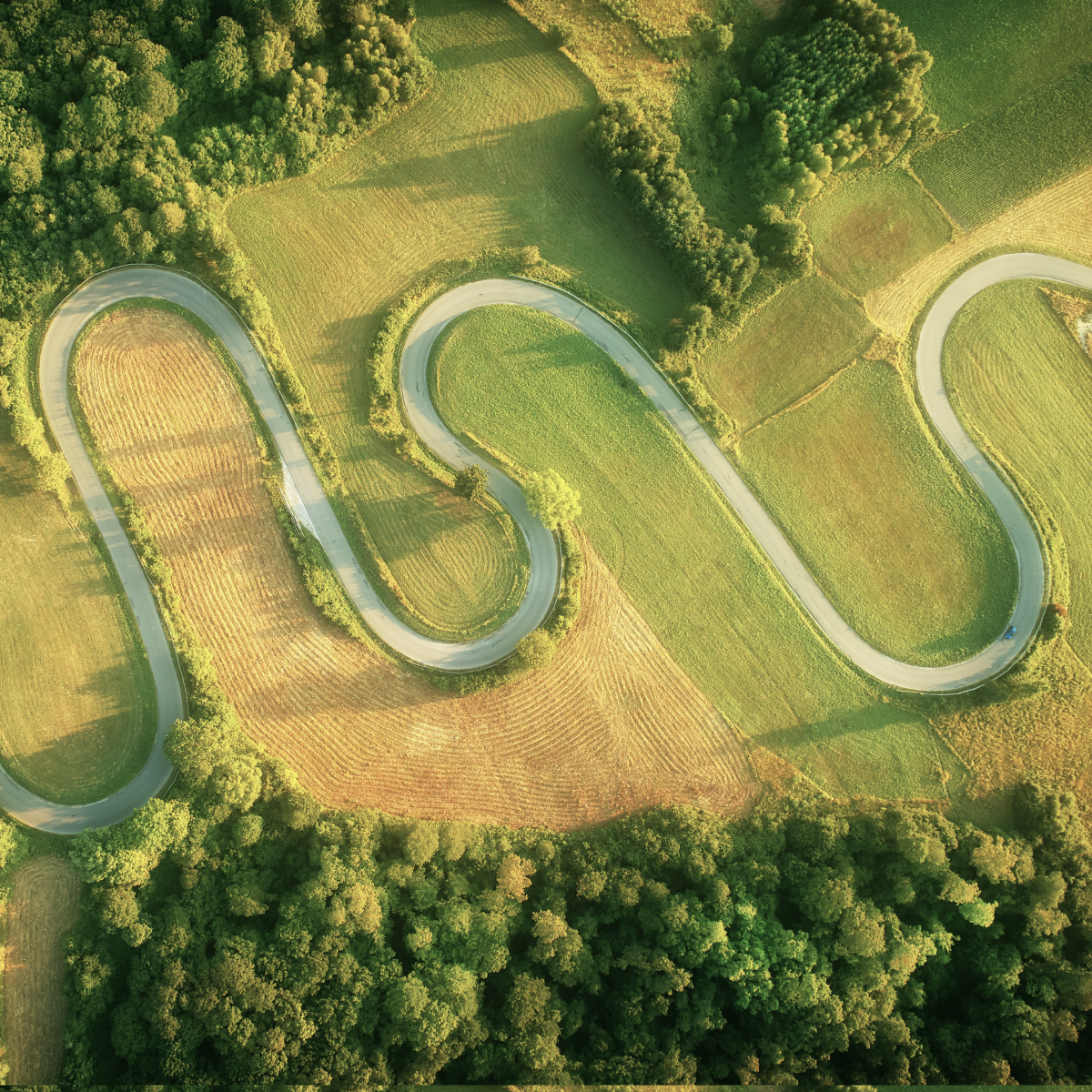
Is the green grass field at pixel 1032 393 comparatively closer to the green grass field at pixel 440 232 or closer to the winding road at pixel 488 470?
the winding road at pixel 488 470

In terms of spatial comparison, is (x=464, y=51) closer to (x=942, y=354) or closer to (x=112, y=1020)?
(x=942, y=354)

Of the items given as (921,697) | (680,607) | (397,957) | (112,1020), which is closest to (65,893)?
(112,1020)

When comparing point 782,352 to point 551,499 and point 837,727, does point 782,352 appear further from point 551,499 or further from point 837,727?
point 837,727

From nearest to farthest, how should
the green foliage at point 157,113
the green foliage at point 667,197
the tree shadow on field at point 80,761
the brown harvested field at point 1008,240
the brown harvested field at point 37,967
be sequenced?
the brown harvested field at point 37,967 → the green foliage at point 157,113 → the tree shadow on field at point 80,761 → the green foliage at point 667,197 → the brown harvested field at point 1008,240

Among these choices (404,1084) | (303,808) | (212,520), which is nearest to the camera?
(404,1084)

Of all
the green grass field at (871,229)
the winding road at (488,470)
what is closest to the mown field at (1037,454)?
the winding road at (488,470)

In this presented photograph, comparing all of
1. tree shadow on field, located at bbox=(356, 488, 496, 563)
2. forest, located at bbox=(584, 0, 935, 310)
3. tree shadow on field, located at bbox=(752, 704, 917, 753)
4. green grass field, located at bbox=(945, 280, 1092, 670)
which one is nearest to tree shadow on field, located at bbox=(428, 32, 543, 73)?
forest, located at bbox=(584, 0, 935, 310)
